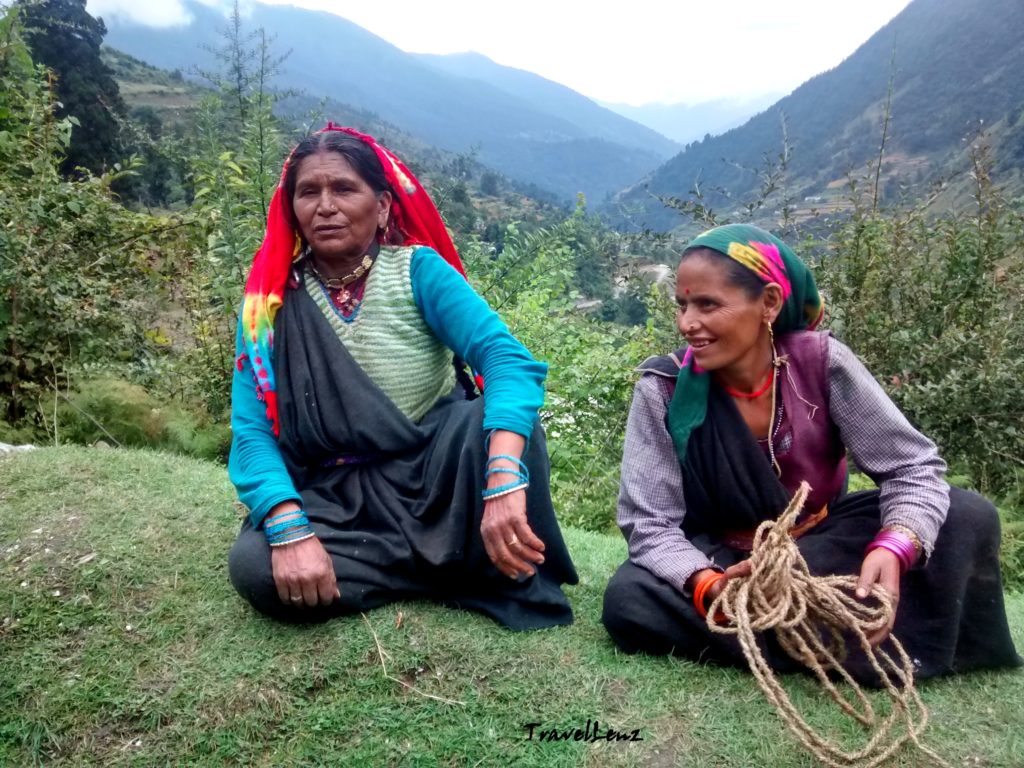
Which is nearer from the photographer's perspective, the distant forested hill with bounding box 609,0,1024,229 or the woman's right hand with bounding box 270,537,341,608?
the woman's right hand with bounding box 270,537,341,608

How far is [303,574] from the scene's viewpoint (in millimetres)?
2244

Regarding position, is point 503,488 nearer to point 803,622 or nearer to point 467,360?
point 467,360

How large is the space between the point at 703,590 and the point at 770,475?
0.43 metres

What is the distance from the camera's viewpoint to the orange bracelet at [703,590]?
218cm

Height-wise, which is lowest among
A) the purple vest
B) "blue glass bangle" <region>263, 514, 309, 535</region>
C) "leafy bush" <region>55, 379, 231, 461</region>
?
"leafy bush" <region>55, 379, 231, 461</region>

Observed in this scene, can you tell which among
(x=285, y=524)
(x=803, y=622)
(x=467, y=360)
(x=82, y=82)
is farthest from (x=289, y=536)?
(x=82, y=82)

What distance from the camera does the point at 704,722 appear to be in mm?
2057

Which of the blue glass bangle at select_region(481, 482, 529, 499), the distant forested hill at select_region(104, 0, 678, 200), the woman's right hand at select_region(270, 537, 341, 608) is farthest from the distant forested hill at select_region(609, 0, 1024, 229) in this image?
the distant forested hill at select_region(104, 0, 678, 200)

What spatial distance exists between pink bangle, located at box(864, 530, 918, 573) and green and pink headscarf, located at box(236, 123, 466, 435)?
178 cm

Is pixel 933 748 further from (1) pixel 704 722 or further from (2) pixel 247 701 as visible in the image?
(2) pixel 247 701

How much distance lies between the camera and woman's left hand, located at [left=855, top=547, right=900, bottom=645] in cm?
208

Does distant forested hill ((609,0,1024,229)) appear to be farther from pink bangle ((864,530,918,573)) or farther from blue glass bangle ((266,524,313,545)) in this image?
blue glass bangle ((266,524,313,545))

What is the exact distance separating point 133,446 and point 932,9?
63.6 metres

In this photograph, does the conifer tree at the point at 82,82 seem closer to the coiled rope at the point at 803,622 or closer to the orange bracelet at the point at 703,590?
the orange bracelet at the point at 703,590
